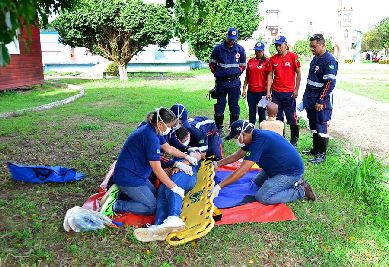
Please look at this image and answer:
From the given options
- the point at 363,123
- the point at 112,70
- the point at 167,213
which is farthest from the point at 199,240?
the point at 112,70

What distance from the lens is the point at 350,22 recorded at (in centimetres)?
8662

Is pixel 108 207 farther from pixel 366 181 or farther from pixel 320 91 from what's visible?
pixel 320 91

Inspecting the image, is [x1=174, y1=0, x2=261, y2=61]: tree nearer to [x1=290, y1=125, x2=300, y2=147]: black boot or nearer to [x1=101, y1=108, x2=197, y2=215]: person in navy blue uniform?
[x1=290, y1=125, x2=300, y2=147]: black boot

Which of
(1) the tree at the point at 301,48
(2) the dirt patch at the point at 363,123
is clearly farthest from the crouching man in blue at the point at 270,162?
(1) the tree at the point at 301,48

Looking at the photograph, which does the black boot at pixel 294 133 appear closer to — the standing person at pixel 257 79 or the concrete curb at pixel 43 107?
the standing person at pixel 257 79

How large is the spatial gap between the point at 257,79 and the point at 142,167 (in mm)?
3883

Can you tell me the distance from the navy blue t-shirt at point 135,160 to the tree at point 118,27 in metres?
17.5

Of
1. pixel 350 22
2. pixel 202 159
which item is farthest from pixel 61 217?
pixel 350 22

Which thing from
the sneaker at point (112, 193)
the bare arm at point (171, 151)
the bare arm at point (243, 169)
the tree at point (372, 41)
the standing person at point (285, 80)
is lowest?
the sneaker at point (112, 193)

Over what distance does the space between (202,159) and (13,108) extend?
8228 millimetres

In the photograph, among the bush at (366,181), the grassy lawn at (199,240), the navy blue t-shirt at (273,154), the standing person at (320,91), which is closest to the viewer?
the grassy lawn at (199,240)

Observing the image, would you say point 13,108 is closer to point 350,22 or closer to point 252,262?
point 252,262

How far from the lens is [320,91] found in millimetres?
5941

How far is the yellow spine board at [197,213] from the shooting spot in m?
3.43
